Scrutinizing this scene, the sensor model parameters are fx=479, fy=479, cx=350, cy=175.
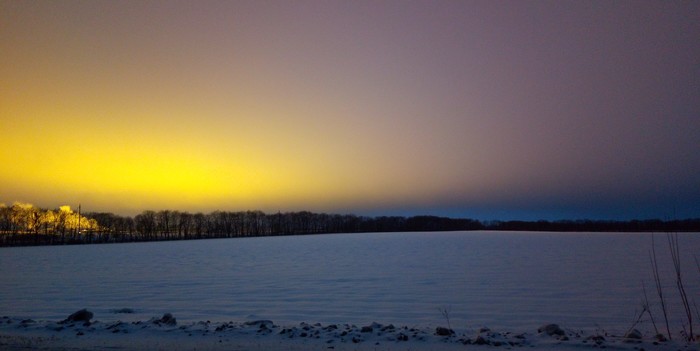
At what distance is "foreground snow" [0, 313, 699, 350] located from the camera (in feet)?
28.3

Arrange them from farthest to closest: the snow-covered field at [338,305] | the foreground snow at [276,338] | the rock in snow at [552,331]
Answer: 1. the rock in snow at [552,331]
2. the snow-covered field at [338,305]
3. the foreground snow at [276,338]

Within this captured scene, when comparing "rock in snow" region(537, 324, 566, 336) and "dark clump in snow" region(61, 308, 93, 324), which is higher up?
"dark clump in snow" region(61, 308, 93, 324)

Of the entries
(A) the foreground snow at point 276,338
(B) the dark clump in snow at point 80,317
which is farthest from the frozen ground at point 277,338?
(B) the dark clump in snow at point 80,317

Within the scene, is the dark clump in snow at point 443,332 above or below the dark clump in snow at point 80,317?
below

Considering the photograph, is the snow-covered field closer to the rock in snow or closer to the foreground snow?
the foreground snow

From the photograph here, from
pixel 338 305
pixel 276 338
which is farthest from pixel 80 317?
pixel 338 305

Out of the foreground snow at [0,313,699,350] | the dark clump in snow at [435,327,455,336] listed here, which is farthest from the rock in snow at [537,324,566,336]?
the dark clump in snow at [435,327,455,336]

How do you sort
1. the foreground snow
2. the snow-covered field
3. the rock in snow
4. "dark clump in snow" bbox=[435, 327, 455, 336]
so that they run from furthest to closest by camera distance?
1. "dark clump in snow" bbox=[435, 327, 455, 336]
2. the rock in snow
3. the snow-covered field
4. the foreground snow

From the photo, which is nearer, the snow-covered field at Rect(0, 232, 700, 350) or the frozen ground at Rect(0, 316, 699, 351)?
the frozen ground at Rect(0, 316, 699, 351)

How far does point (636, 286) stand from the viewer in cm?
1792

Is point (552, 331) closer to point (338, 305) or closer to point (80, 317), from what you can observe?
point (338, 305)

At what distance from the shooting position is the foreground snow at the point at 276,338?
863 cm

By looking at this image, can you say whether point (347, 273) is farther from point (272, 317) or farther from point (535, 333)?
point (535, 333)

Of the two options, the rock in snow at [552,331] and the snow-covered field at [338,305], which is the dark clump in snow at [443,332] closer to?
the snow-covered field at [338,305]
